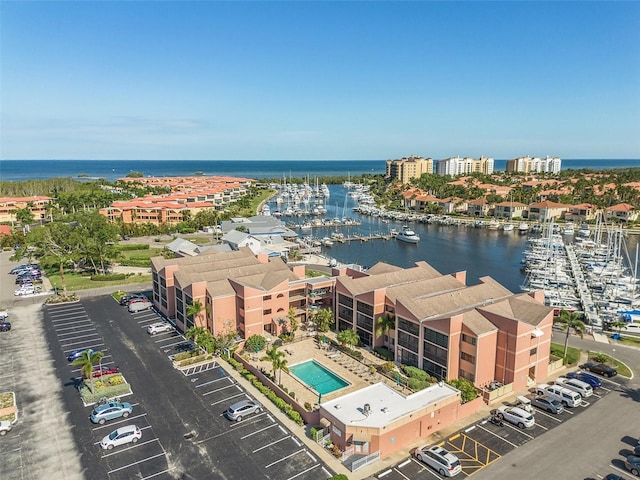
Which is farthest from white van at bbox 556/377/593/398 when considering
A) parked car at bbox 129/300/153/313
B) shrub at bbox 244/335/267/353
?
parked car at bbox 129/300/153/313

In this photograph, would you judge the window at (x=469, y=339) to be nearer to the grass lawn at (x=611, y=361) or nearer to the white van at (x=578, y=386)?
the white van at (x=578, y=386)

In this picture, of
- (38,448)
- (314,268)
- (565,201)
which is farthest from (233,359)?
(565,201)

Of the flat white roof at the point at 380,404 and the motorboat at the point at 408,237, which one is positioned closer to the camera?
the flat white roof at the point at 380,404

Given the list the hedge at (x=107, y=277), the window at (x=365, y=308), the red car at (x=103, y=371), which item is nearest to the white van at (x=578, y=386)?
the window at (x=365, y=308)

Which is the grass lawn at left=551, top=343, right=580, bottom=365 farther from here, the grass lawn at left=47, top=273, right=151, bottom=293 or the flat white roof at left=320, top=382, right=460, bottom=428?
the grass lawn at left=47, top=273, right=151, bottom=293

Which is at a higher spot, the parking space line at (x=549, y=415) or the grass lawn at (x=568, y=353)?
the grass lawn at (x=568, y=353)

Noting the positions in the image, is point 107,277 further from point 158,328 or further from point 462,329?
point 462,329

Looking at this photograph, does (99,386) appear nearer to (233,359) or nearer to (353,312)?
(233,359)
